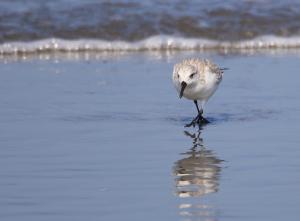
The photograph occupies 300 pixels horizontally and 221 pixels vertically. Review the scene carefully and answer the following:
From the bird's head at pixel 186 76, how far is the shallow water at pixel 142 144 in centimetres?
37

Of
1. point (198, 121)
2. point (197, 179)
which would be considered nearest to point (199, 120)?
point (198, 121)

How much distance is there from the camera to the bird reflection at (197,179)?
587 centimetres

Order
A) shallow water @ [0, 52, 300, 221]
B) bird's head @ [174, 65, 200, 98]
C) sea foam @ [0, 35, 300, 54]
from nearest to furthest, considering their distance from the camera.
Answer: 1. shallow water @ [0, 52, 300, 221]
2. bird's head @ [174, 65, 200, 98]
3. sea foam @ [0, 35, 300, 54]

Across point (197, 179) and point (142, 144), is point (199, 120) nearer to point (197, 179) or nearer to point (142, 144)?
point (142, 144)

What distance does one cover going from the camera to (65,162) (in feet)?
23.6

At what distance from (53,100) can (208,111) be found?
156 centimetres

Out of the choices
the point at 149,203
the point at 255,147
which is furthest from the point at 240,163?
the point at 149,203

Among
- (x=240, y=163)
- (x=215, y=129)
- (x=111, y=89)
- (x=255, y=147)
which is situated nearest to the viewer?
(x=240, y=163)

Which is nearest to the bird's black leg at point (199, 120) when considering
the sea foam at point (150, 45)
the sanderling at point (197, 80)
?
the sanderling at point (197, 80)

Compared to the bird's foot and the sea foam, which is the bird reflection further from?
the sea foam

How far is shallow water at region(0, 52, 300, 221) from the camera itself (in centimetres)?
602

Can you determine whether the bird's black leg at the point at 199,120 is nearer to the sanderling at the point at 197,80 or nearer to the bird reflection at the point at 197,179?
the sanderling at the point at 197,80

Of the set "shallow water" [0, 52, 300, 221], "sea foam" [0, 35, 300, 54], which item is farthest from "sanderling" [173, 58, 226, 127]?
"sea foam" [0, 35, 300, 54]

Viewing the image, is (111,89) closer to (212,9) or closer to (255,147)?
(255,147)
